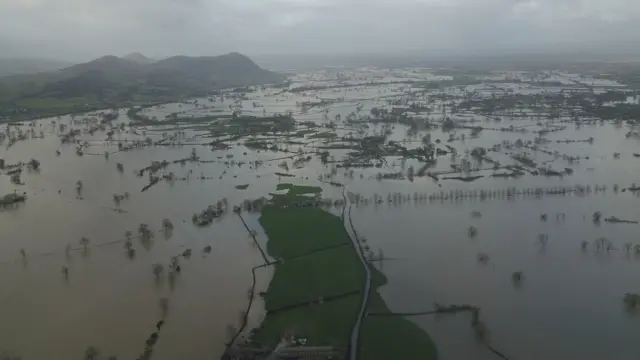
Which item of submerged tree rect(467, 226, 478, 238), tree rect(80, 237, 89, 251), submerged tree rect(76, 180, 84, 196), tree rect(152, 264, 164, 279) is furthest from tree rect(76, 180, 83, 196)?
submerged tree rect(467, 226, 478, 238)

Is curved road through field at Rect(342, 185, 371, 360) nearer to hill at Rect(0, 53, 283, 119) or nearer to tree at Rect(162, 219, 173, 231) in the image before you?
tree at Rect(162, 219, 173, 231)

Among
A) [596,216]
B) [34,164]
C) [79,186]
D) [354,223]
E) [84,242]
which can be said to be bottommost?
[596,216]

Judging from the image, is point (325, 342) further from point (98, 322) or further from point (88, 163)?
point (88, 163)

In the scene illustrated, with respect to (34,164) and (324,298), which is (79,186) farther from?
(324,298)

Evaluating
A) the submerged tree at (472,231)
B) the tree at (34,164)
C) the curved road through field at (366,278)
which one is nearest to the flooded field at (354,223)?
the submerged tree at (472,231)

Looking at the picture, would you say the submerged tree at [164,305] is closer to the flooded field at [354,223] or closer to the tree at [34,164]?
the flooded field at [354,223]

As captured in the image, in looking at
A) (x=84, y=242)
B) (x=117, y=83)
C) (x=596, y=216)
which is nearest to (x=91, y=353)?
(x=84, y=242)

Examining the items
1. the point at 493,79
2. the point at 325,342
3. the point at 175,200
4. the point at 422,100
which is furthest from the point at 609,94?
the point at 325,342
